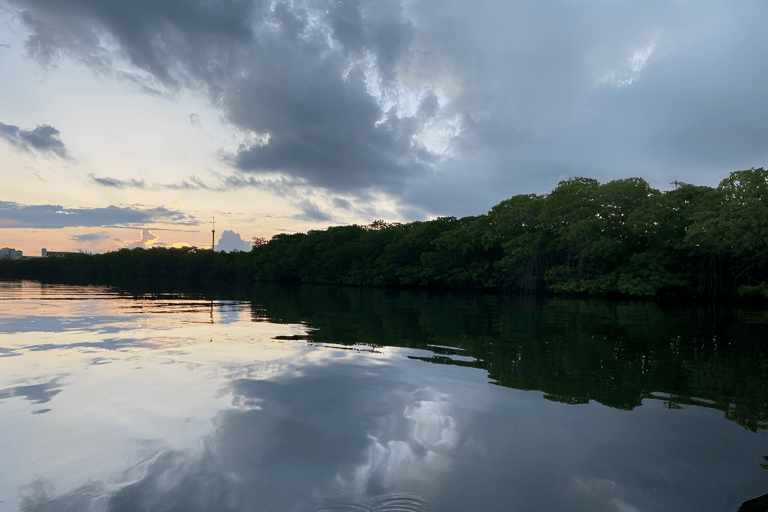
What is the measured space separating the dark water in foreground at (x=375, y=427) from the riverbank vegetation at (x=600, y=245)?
3513 centimetres

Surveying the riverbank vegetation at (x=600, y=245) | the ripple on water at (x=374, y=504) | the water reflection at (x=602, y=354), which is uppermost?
the riverbank vegetation at (x=600, y=245)

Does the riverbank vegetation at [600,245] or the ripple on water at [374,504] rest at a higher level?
the riverbank vegetation at [600,245]

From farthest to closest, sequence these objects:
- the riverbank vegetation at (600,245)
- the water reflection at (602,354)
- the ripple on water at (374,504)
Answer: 1. the riverbank vegetation at (600,245)
2. the water reflection at (602,354)
3. the ripple on water at (374,504)

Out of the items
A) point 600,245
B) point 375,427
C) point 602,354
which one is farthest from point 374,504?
point 600,245

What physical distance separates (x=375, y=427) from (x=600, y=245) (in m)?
45.7

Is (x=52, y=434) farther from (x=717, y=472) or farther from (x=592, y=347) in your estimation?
(x=592, y=347)

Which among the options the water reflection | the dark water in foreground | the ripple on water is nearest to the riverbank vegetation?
the water reflection

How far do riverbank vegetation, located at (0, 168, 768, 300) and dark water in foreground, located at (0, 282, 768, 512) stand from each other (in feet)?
115

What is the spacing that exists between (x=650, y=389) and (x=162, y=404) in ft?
28.2

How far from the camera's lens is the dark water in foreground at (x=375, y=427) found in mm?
4238

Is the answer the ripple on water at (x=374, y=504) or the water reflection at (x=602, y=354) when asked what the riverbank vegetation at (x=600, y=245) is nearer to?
the water reflection at (x=602, y=354)

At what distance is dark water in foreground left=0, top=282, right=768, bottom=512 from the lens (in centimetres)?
424

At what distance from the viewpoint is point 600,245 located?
4559 cm

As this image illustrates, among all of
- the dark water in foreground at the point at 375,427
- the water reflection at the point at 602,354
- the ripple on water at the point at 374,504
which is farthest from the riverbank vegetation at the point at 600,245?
the ripple on water at the point at 374,504
